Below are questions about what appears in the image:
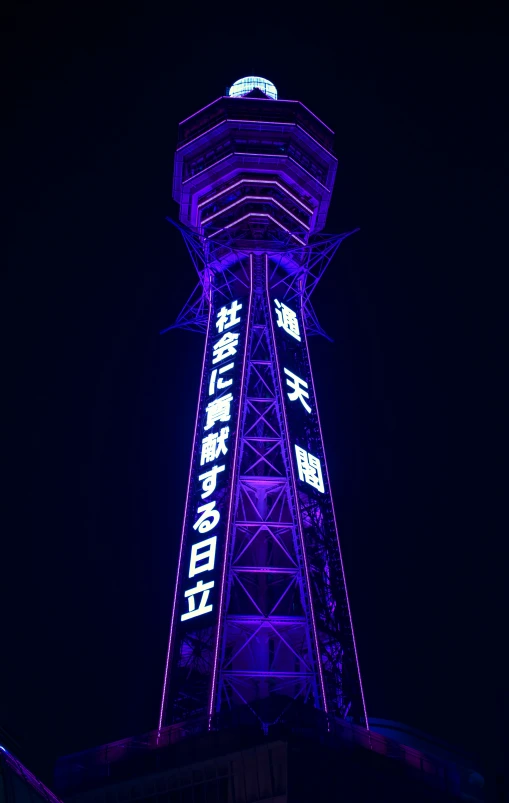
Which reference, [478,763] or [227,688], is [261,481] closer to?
[227,688]

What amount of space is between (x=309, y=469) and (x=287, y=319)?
12.5 meters

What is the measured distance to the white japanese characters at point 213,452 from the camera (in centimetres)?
4797

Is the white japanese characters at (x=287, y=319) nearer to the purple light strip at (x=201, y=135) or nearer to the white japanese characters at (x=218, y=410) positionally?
the white japanese characters at (x=218, y=410)

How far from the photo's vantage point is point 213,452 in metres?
53.7

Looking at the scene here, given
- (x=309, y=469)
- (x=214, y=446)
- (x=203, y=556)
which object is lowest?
(x=203, y=556)

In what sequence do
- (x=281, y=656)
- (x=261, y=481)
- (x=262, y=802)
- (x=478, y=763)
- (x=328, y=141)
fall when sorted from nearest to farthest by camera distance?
(x=262, y=802)
(x=478, y=763)
(x=281, y=656)
(x=261, y=481)
(x=328, y=141)

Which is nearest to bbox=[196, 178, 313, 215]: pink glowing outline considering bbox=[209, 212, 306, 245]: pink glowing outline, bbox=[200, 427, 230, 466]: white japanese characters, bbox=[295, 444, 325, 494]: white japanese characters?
bbox=[209, 212, 306, 245]: pink glowing outline

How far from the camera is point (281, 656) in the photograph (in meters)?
48.3

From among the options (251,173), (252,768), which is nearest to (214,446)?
(252,768)

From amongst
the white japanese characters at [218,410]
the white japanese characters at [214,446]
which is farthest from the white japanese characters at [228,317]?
the white japanese characters at [214,446]

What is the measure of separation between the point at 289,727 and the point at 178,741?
4509 mm

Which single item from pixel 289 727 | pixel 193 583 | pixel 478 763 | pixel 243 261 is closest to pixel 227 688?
pixel 193 583

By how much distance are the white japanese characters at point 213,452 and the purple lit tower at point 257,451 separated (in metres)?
0.08

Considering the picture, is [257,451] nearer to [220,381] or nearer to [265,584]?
[220,381]
